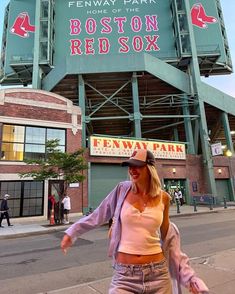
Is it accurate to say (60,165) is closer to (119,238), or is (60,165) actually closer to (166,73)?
(119,238)

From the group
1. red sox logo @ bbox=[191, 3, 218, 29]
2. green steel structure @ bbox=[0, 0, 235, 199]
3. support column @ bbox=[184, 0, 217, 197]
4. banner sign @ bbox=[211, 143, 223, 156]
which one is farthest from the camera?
red sox logo @ bbox=[191, 3, 218, 29]

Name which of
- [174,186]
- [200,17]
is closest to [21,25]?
[200,17]

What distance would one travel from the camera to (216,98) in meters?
32.7

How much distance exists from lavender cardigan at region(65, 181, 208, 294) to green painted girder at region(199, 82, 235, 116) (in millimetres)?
29906

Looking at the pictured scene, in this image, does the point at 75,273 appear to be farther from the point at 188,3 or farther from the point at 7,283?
the point at 188,3

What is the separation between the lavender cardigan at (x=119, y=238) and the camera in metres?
2.19

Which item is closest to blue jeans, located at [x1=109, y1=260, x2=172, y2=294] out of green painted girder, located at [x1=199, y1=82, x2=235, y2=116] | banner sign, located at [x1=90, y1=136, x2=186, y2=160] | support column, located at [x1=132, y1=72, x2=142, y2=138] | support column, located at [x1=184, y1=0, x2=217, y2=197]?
banner sign, located at [x1=90, y1=136, x2=186, y2=160]

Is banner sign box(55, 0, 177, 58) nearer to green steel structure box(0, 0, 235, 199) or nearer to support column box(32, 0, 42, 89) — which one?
green steel structure box(0, 0, 235, 199)

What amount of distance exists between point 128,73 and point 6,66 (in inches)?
750

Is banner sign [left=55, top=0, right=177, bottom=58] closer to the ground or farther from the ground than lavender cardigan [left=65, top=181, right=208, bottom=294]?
farther from the ground

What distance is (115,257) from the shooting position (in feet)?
7.52

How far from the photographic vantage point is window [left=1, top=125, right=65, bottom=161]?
1845 cm

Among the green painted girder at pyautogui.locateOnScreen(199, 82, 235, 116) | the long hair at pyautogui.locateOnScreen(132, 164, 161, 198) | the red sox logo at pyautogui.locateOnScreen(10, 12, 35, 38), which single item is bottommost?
the long hair at pyautogui.locateOnScreen(132, 164, 161, 198)

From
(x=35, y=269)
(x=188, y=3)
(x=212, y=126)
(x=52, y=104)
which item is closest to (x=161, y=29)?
(x=188, y=3)
